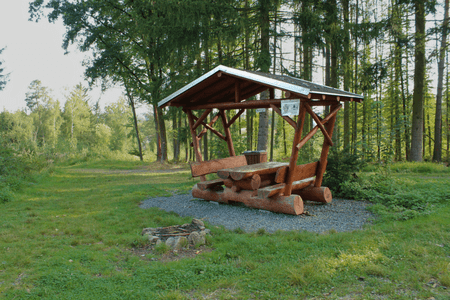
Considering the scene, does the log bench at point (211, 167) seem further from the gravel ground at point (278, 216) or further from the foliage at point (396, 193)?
the foliage at point (396, 193)

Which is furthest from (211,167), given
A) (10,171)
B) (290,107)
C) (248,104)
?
(10,171)

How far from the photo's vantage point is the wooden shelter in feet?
20.0

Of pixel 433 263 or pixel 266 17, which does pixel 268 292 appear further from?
pixel 266 17

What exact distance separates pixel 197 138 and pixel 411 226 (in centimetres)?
562

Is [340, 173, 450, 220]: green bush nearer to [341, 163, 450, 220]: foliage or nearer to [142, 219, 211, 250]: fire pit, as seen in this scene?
[341, 163, 450, 220]: foliage

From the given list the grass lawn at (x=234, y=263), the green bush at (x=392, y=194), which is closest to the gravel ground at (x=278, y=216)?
the green bush at (x=392, y=194)

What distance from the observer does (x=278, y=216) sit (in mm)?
6129

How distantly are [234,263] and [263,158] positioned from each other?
539cm

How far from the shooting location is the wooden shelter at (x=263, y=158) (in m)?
6.11

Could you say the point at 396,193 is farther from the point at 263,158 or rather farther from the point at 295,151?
the point at 263,158

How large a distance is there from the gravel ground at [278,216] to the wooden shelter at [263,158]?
0.21m

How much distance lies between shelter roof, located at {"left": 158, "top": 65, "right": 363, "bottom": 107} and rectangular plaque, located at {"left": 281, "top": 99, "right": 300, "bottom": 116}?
148mm

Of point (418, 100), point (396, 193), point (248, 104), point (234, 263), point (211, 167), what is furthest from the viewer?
point (418, 100)

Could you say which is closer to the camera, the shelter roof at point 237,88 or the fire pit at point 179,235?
the fire pit at point 179,235
